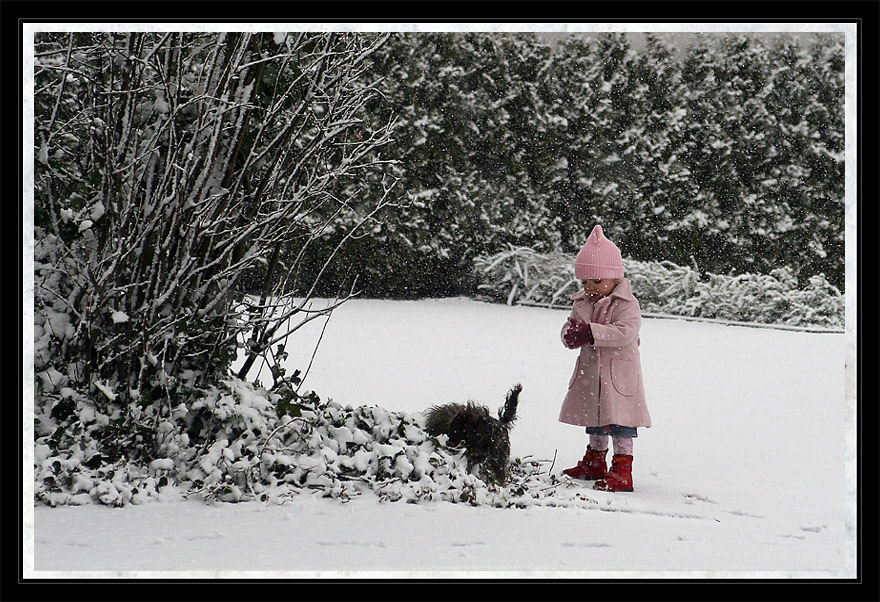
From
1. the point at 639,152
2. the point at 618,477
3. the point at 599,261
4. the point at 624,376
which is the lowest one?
the point at 618,477

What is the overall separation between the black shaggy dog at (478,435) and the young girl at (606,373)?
1.95 feet

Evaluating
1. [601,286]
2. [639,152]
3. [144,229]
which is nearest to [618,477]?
[601,286]

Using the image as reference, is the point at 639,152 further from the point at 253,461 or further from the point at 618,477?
the point at 253,461

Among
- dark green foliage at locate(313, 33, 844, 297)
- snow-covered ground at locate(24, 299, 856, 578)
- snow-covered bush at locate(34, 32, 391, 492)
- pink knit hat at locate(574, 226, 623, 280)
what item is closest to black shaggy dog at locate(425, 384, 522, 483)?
snow-covered ground at locate(24, 299, 856, 578)

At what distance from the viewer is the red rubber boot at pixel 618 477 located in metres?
3.94

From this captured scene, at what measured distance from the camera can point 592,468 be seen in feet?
13.7

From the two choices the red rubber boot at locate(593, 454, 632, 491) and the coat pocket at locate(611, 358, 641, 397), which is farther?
the coat pocket at locate(611, 358, 641, 397)

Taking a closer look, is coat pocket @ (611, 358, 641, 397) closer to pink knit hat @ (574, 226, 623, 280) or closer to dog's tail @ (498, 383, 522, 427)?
pink knit hat @ (574, 226, 623, 280)

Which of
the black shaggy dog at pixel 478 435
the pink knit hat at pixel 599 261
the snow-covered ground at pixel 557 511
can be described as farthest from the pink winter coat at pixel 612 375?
the black shaggy dog at pixel 478 435

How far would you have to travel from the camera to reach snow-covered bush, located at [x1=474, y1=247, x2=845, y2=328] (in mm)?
11977

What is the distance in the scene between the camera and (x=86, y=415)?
121 inches

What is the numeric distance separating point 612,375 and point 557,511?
1057 mm

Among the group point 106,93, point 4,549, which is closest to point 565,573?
point 4,549

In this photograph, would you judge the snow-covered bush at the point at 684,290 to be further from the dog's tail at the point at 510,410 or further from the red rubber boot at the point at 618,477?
the dog's tail at the point at 510,410
